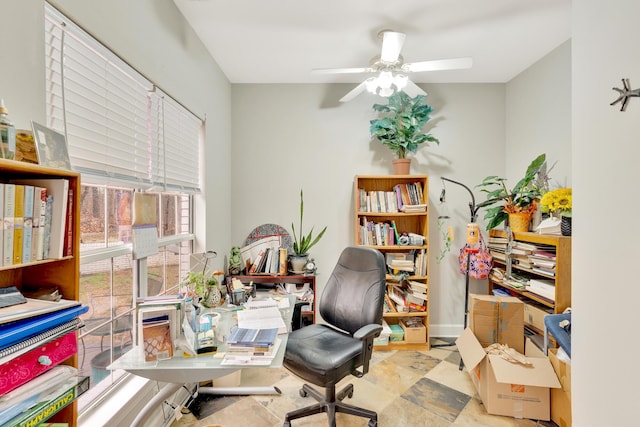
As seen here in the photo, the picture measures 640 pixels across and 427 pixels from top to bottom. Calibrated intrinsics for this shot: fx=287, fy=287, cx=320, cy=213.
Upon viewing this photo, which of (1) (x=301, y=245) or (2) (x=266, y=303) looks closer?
(2) (x=266, y=303)

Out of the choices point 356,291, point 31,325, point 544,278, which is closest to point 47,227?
point 31,325

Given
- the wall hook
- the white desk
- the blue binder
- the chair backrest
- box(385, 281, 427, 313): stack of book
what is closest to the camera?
the blue binder

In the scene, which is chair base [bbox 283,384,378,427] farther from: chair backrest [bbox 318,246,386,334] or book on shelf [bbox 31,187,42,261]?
book on shelf [bbox 31,187,42,261]

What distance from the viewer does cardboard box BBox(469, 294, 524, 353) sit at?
2162mm

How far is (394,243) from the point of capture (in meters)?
2.84

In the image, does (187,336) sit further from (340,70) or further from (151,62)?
(340,70)

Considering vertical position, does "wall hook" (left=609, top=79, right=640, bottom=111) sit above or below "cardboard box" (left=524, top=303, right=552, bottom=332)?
above

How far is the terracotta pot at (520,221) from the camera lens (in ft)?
7.92

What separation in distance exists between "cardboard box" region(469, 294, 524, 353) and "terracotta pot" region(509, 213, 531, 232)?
2.07 feet

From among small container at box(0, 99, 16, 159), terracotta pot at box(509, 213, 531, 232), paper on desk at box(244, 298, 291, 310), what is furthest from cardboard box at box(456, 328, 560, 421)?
small container at box(0, 99, 16, 159)

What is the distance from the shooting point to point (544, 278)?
7.59ft

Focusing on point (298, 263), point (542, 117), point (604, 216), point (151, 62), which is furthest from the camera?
point (298, 263)

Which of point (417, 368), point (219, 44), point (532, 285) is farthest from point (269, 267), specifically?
point (532, 285)

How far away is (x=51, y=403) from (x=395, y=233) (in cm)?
254
